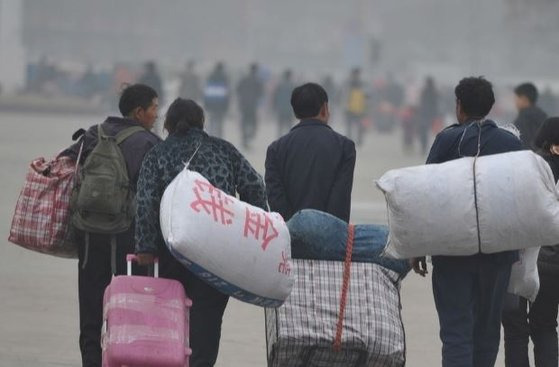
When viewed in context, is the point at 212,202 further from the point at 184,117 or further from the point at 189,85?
the point at 189,85

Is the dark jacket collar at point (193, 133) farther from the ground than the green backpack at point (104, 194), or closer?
farther from the ground

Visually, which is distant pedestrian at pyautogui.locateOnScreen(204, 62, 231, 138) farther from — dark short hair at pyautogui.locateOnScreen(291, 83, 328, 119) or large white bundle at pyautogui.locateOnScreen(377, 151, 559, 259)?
large white bundle at pyautogui.locateOnScreen(377, 151, 559, 259)

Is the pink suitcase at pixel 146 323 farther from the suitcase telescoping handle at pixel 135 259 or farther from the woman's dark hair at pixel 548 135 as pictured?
the woman's dark hair at pixel 548 135

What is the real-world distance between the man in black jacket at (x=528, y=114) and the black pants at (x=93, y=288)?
224 inches

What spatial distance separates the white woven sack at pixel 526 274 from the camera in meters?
7.37

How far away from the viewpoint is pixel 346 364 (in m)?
7.24

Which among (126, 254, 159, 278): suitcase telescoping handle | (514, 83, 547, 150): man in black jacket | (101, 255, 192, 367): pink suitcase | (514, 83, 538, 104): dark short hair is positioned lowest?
(101, 255, 192, 367): pink suitcase

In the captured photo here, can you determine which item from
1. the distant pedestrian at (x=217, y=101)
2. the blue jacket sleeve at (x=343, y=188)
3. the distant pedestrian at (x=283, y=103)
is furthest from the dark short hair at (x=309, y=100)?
the distant pedestrian at (x=283, y=103)

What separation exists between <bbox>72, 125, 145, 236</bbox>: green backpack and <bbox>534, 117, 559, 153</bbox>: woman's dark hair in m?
1.91

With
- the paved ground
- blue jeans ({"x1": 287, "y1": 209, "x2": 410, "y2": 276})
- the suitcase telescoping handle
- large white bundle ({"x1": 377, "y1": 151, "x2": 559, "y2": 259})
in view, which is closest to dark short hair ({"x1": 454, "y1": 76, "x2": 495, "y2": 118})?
large white bundle ({"x1": 377, "y1": 151, "x2": 559, "y2": 259})

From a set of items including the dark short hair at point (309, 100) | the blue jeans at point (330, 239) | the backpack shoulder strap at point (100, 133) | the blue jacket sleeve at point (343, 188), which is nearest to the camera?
the blue jeans at point (330, 239)

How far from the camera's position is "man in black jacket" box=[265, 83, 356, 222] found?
8.20m

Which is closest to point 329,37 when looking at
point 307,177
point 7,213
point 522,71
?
point 522,71

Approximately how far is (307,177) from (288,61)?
102 metres
